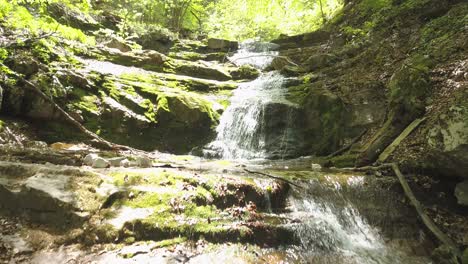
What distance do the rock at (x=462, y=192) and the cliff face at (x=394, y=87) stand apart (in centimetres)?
22

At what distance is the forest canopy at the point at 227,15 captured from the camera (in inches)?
724

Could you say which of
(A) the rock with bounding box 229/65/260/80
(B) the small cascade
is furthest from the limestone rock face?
(A) the rock with bounding box 229/65/260/80

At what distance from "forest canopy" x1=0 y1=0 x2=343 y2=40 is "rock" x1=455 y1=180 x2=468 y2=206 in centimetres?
1489

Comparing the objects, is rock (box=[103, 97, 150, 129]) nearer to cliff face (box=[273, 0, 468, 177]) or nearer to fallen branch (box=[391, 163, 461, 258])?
cliff face (box=[273, 0, 468, 177])

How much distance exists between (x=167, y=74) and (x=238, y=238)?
31.3 ft

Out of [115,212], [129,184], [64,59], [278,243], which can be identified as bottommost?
[278,243]

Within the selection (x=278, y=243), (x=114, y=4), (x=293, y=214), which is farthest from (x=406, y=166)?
(x=114, y=4)

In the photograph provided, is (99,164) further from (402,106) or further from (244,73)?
(244,73)

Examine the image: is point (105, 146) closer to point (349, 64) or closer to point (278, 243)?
point (278, 243)

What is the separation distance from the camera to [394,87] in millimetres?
7309

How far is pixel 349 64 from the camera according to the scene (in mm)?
10844

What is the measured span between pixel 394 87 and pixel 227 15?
1812 centimetres

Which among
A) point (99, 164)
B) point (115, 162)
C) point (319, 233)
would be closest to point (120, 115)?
point (115, 162)

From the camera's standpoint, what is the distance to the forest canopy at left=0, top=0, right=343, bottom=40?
18391mm
